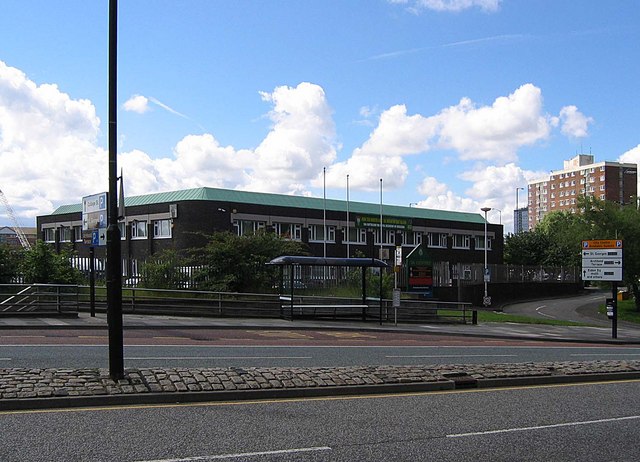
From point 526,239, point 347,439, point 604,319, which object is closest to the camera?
point 347,439

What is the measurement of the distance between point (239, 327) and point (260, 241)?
1117 centimetres

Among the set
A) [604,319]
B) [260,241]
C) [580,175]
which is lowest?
[604,319]

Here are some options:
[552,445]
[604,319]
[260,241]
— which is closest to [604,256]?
[260,241]

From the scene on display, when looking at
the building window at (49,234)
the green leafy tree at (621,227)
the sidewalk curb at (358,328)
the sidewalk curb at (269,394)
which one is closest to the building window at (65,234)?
the building window at (49,234)

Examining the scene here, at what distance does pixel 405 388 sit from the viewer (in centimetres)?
1103

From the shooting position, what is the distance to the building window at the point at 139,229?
6569cm

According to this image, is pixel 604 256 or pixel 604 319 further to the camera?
pixel 604 319

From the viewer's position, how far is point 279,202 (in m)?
70.2

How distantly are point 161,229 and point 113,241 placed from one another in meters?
55.1

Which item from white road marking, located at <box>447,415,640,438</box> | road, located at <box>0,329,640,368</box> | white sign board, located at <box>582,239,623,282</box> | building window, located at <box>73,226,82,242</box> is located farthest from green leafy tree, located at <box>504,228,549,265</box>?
white road marking, located at <box>447,415,640,438</box>

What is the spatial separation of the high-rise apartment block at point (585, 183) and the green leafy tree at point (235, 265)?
5179 inches

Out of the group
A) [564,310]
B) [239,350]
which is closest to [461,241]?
[564,310]

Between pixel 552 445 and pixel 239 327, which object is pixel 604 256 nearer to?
pixel 239 327

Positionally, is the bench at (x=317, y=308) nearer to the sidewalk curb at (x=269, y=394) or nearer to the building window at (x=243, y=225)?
the sidewalk curb at (x=269, y=394)
